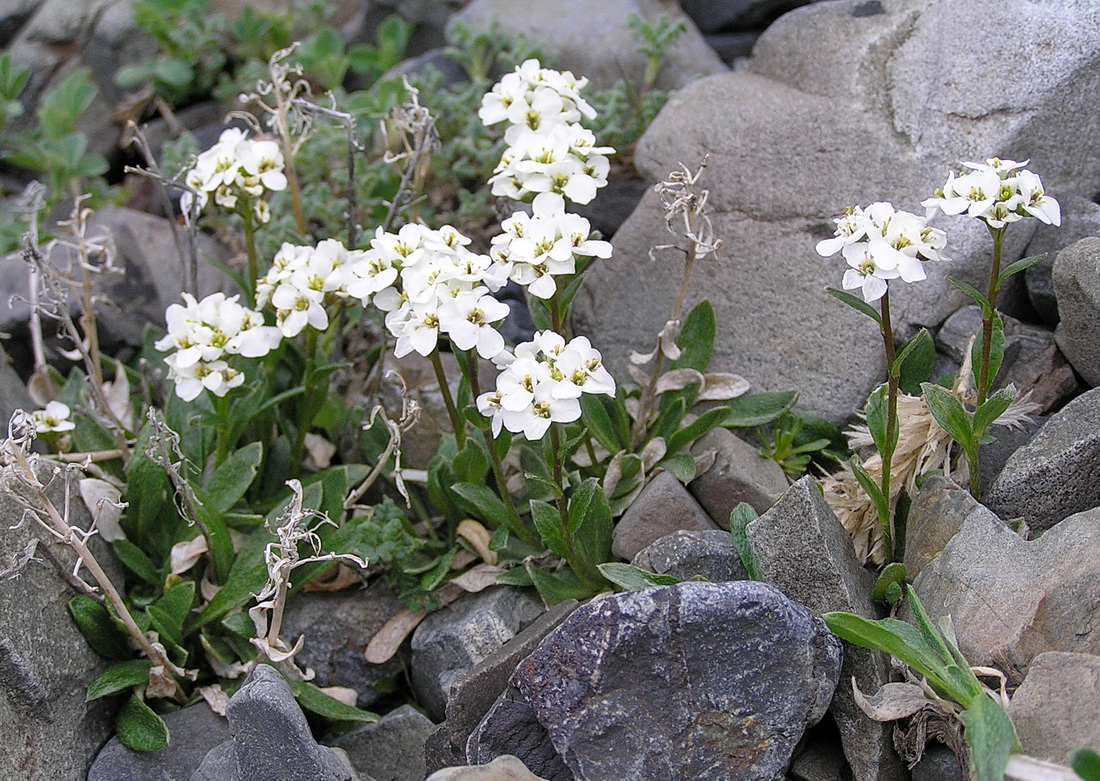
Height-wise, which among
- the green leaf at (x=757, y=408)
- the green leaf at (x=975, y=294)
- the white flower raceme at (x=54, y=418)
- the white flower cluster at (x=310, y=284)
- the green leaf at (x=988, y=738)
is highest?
the green leaf at (x=975, y=294)

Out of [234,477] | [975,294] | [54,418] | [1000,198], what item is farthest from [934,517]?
[54,418]

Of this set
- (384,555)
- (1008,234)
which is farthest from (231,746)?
(1008,234)

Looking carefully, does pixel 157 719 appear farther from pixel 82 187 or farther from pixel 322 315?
pixel 82 187

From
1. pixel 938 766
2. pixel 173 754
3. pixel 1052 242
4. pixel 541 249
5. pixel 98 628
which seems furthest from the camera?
pixel 1052 242

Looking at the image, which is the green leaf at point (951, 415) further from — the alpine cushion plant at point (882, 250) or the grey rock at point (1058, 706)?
the grey rock at point (1058, 706)

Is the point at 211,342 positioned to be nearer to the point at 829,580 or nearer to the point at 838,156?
the point at 829,580

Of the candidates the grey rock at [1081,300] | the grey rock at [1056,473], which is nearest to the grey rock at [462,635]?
the grey rock at [1056,473]

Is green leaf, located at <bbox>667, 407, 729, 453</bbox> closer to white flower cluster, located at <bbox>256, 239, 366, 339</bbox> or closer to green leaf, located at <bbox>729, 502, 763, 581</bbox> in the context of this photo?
green leaf, located at <bbox>729, 502, 763, 581</bbox>
